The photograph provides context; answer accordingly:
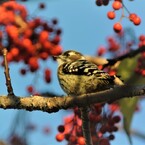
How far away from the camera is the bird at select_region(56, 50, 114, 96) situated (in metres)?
3.85

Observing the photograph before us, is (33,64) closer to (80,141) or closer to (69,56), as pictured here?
(69,56)

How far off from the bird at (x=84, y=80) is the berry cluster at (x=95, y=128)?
0.27 meters

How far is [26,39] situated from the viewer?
6.15 m

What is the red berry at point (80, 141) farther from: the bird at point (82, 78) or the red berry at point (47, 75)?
the red berry at point (47, 75)

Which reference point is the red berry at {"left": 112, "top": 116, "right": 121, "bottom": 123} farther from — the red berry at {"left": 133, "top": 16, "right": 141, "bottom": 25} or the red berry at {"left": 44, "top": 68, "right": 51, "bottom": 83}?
the red berry at {"left": 44, "top": 68, "right": 51, "bottom": 83}

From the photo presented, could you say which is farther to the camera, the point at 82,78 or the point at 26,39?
the point at 26,39

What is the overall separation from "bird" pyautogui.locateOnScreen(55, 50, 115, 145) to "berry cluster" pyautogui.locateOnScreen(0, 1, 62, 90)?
47.1 inches

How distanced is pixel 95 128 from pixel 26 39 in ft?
6.03

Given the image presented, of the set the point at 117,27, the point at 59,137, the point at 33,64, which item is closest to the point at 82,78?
the point at 117,27

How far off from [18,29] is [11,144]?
261 centimetres

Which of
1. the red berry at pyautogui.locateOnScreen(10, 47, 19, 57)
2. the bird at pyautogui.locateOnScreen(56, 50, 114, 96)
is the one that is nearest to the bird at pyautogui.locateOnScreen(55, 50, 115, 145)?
the bird at pyautogui.locateOnScreen(56, 50, 114, 96)

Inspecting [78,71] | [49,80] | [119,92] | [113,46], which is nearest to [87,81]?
[78,71]

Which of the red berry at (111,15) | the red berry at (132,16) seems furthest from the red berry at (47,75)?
the red berry at (132,16)

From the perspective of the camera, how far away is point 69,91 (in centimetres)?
438
